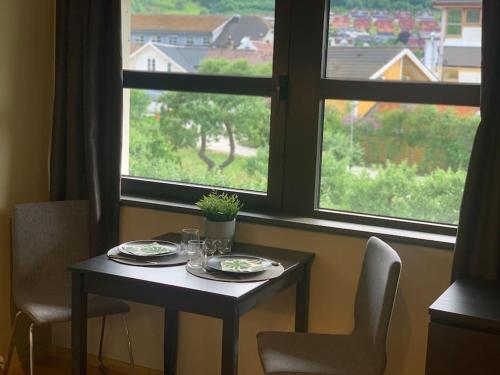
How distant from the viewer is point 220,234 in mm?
2984

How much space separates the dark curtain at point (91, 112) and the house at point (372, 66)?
101 cm

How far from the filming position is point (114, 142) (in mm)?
3379

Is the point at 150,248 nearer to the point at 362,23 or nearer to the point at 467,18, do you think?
the point at 362,23

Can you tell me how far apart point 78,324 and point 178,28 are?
4.70 feet

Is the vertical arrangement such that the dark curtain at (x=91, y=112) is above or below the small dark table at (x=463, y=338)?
above

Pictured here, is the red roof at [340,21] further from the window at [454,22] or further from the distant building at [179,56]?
the window at [454,22]

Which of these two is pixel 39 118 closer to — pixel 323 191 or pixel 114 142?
pixel 114 142

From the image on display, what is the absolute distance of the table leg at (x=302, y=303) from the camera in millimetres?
2986

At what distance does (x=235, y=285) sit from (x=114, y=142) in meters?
1.17

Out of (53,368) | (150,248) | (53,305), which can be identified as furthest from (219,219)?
(53,368)

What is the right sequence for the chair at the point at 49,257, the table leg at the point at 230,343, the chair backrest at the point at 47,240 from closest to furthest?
the table leg at the point at 230,343, the chair at the point at 49,257, the chair backrest at the point at 47,240

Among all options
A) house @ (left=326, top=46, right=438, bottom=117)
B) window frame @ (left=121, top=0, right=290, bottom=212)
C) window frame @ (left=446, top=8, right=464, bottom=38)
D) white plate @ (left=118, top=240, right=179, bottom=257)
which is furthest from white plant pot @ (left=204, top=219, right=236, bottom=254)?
window frame @ (left=446, top=8, right=464, bottom=38)

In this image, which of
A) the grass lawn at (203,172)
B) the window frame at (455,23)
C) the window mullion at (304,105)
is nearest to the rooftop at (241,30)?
the window mullion at (304,105)

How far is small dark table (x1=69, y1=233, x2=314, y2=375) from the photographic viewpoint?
2426 mm
